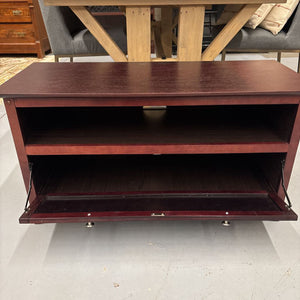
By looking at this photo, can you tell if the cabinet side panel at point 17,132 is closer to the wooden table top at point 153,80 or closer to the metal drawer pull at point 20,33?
the wooden table top at point 153,80

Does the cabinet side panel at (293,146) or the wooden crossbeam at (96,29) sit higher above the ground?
the wooden crossbeam at (96,29)

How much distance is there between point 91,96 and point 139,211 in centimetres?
31

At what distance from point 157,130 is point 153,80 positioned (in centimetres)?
14

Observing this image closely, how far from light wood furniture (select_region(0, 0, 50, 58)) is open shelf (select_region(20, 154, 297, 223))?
2.54 m

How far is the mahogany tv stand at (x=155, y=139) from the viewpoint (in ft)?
2.33

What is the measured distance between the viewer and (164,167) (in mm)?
988

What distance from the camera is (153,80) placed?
0.81 meters

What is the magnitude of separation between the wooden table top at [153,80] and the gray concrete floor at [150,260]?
412mm

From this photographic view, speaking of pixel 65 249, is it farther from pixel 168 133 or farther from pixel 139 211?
pixel 168 133

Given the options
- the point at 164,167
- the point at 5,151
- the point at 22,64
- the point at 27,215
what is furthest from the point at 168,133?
the point at 22,64

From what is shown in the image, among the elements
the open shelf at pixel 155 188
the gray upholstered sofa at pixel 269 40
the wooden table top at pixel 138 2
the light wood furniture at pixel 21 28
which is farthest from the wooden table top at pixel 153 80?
the light wood furniture at pixel 21 28

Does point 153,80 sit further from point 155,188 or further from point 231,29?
point 231,29

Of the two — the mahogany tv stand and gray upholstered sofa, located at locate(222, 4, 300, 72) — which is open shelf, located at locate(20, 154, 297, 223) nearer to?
the mahogany tv stand

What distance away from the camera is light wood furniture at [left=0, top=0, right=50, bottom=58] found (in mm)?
2930
